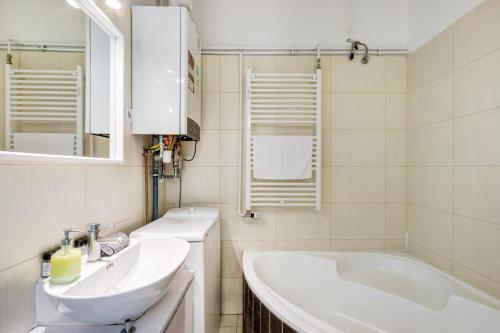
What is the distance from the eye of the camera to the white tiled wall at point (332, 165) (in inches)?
71.8

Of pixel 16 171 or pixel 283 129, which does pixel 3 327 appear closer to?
pixel 16 171

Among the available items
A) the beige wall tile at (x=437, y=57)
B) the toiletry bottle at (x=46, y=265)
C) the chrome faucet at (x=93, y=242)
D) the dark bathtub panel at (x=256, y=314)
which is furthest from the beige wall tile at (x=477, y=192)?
the toiletry bottle at (x=46, y=265)

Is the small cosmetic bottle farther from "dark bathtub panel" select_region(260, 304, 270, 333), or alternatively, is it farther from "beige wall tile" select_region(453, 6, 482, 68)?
"beige wall tile" select_region(453, 6, 482, 68)

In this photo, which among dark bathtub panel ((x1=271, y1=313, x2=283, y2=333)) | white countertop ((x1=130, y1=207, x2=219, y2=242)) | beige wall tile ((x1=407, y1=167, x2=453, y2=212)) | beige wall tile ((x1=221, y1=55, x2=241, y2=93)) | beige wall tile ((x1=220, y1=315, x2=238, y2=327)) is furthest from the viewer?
beige wall tile ((x1=221, y1=55, x2=241, y2=93))

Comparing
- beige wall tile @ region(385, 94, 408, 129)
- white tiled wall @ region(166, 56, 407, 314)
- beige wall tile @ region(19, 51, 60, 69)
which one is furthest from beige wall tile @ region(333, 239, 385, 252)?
beige wall tile @ region(19, 51, 60, 69)

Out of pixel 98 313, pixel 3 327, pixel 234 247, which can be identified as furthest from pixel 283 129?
→ pixel 3 327

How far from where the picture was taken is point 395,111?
1840 mm

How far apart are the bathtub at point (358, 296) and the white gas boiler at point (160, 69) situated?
1.07 metres

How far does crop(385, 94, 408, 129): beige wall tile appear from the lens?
1837 mm

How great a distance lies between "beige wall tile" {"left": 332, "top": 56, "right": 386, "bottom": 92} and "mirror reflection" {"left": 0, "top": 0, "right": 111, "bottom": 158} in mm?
1589

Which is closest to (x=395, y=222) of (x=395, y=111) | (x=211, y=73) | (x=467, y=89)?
(x=395, y=111)

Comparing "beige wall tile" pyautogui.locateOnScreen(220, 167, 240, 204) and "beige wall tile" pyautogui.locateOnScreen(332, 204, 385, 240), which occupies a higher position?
"beige wall tile" pyautogui.locateOnScreen(220, 167, 240, 204)

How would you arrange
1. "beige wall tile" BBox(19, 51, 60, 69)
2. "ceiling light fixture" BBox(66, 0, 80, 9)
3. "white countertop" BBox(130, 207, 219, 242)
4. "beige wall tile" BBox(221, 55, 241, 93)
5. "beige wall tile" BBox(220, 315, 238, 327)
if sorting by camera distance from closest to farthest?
"beige wall tile" BBox(19, 51, 60, 69), "ceiling light fixture" BBox(66, 0, 80, 9), "white countertop" BBox(130, 207, 219, 242), "beige wall tile" BBox(220, 315, 238, 327), "beige wall tile" BBox(221, 55, 241, 93)

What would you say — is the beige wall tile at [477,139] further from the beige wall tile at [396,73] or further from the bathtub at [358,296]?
the bathtub at [358,296]
